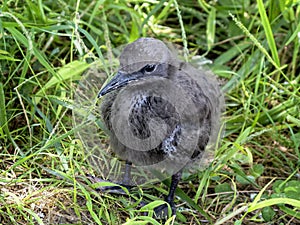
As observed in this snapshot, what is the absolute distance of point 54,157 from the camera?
10.1ft

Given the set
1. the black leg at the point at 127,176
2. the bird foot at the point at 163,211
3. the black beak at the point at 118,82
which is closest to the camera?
the black beak at the point at 118,82

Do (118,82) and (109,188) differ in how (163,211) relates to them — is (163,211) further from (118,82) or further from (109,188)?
(118,82)

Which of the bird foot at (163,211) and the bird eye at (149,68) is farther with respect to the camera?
the bird foot at (163,211)

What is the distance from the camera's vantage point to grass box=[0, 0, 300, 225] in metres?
2.96

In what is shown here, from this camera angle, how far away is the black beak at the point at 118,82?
2.88 meters

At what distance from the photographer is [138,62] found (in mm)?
2893

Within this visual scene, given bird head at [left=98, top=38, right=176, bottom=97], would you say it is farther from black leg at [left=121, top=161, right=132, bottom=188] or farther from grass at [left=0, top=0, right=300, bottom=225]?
black leg at [left=121, top=161, right=132, bottom=188]

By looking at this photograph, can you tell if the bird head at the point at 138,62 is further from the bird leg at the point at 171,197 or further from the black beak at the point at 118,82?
the bird leg at the point at 171,197

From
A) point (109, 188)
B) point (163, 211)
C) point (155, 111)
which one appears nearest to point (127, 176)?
point (109, 188)

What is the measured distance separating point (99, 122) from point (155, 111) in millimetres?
457

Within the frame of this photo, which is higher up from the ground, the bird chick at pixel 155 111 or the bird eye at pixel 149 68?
the bird eye at pixel 149 68

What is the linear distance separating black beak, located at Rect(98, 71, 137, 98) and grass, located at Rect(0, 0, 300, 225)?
265mm

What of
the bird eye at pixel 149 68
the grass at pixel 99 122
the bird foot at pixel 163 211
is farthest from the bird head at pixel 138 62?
the bird foot at pixel 163 211

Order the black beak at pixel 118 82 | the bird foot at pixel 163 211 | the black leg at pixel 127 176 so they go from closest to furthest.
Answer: the black beak at pixel 118 82, the bird foot at pixel 163 211, the black leg at pixel 127 176
